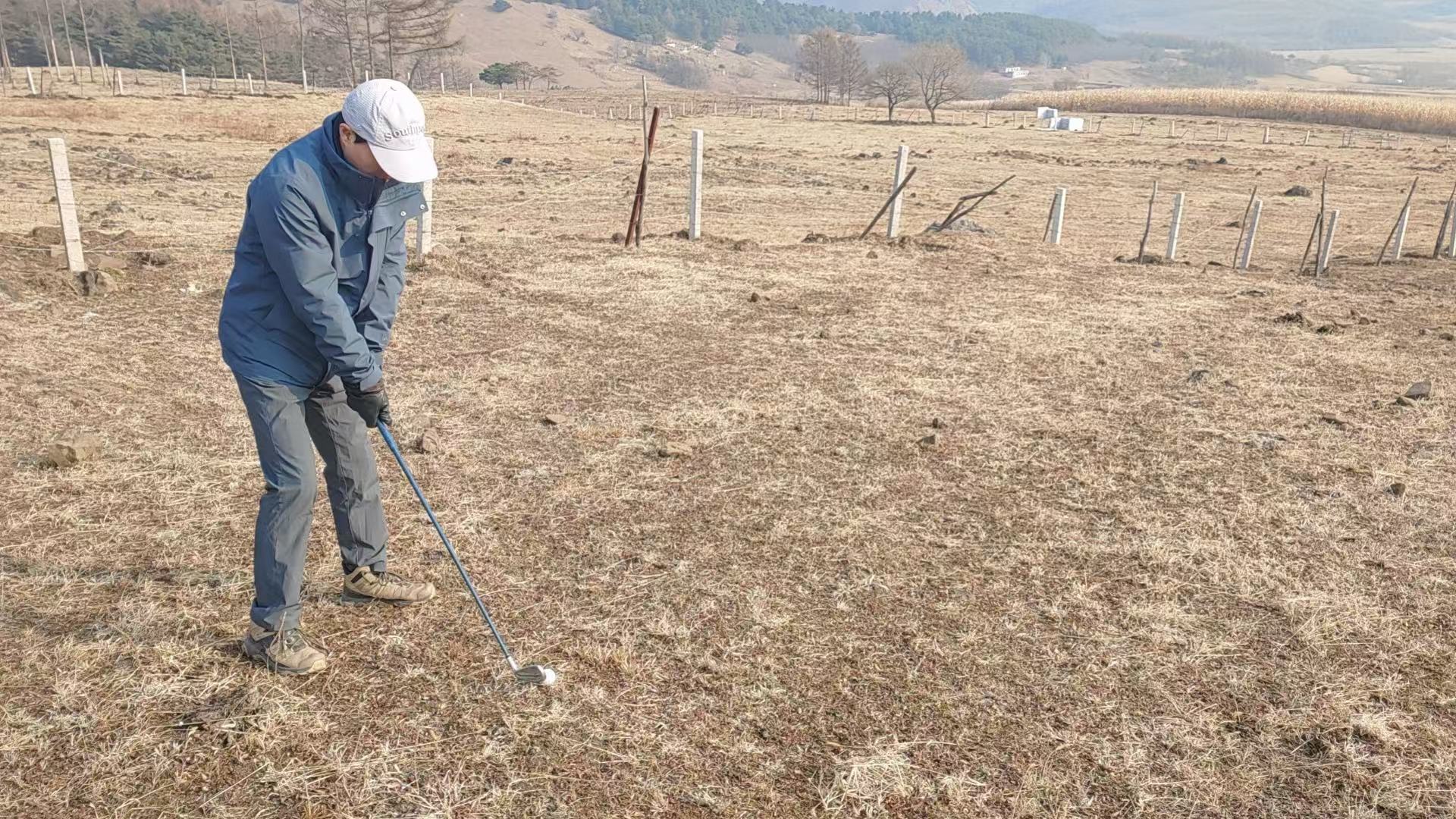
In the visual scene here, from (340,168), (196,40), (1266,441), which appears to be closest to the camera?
(340,168)

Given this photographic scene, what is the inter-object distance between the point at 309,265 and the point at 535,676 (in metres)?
1.55

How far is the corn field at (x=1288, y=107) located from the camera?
58.8m

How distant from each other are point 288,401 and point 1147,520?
4.06 m

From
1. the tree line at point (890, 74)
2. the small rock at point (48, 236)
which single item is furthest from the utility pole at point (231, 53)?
the small rock at point (48, 236)

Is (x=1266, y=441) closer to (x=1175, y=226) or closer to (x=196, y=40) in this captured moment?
(x=1175, y=226)

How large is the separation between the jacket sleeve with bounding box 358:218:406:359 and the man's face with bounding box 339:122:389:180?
1.17 feet

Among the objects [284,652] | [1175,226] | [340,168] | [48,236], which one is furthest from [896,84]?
[284,652]

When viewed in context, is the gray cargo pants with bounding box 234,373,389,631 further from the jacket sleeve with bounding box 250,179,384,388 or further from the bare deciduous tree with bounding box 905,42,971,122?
the bare deciduous tree with bounding box 905,42,971,122

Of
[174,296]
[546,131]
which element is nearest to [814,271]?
[174,296]

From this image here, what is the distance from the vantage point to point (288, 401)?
10.5 ft

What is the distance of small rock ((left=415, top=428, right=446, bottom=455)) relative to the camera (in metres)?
5.64

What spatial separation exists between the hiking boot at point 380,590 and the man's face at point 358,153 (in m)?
1.60

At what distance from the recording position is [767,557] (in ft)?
14.8

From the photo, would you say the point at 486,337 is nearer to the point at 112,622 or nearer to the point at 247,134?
the point at 112,622
